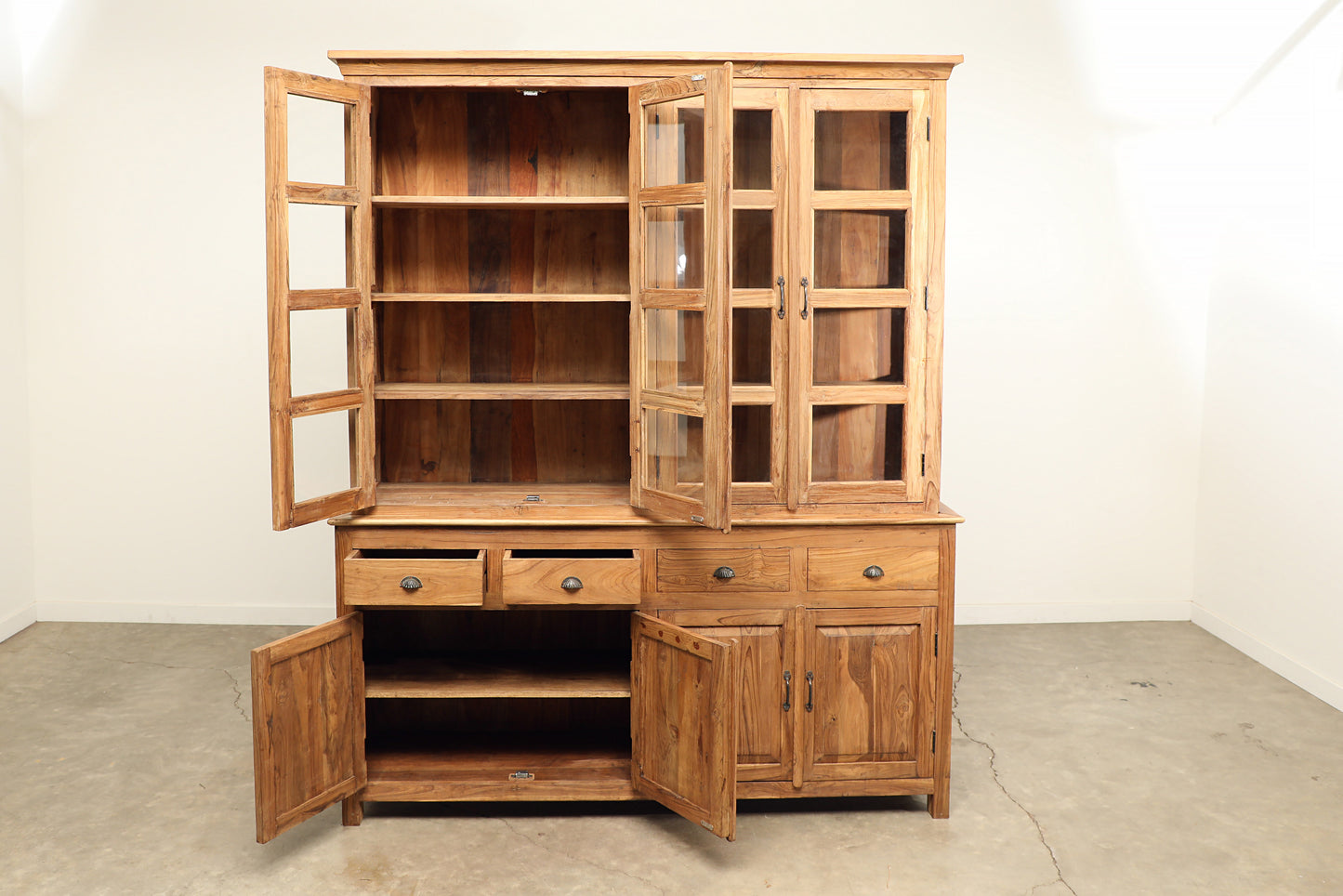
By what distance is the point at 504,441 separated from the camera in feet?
12.6

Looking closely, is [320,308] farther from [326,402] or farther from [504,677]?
[504,677]

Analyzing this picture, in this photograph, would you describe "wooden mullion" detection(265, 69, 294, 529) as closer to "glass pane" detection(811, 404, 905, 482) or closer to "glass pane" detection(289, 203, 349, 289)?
"glass pane" detection(289, 203, 349, 289)

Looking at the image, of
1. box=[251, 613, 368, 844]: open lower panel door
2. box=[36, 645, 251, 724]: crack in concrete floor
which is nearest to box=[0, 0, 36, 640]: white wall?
box=[36, 645, 251, 724]: crack in concrete floor

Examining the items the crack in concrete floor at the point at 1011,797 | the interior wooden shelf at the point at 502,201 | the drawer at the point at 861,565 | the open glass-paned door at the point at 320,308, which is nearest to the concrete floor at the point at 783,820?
the crack in concrete floor at the point at 1011,797

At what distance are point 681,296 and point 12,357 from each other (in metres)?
3.40

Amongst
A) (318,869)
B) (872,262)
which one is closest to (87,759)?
(318,869)

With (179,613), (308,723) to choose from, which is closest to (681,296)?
(308,723)

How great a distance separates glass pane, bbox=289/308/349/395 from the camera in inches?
119

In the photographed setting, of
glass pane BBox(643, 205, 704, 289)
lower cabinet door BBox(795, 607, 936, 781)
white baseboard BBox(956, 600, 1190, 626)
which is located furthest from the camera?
white baseboard BBox(956, 600, 1190, 626)

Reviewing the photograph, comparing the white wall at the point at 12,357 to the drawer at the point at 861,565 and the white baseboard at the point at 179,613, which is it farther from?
the drawer at the point at 861,565

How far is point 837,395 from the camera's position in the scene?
10.8ft

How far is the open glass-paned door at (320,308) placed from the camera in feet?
9.70

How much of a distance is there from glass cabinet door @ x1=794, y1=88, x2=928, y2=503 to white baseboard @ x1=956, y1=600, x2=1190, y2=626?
2.14 metres

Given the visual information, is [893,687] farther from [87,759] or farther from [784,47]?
[784,47]
